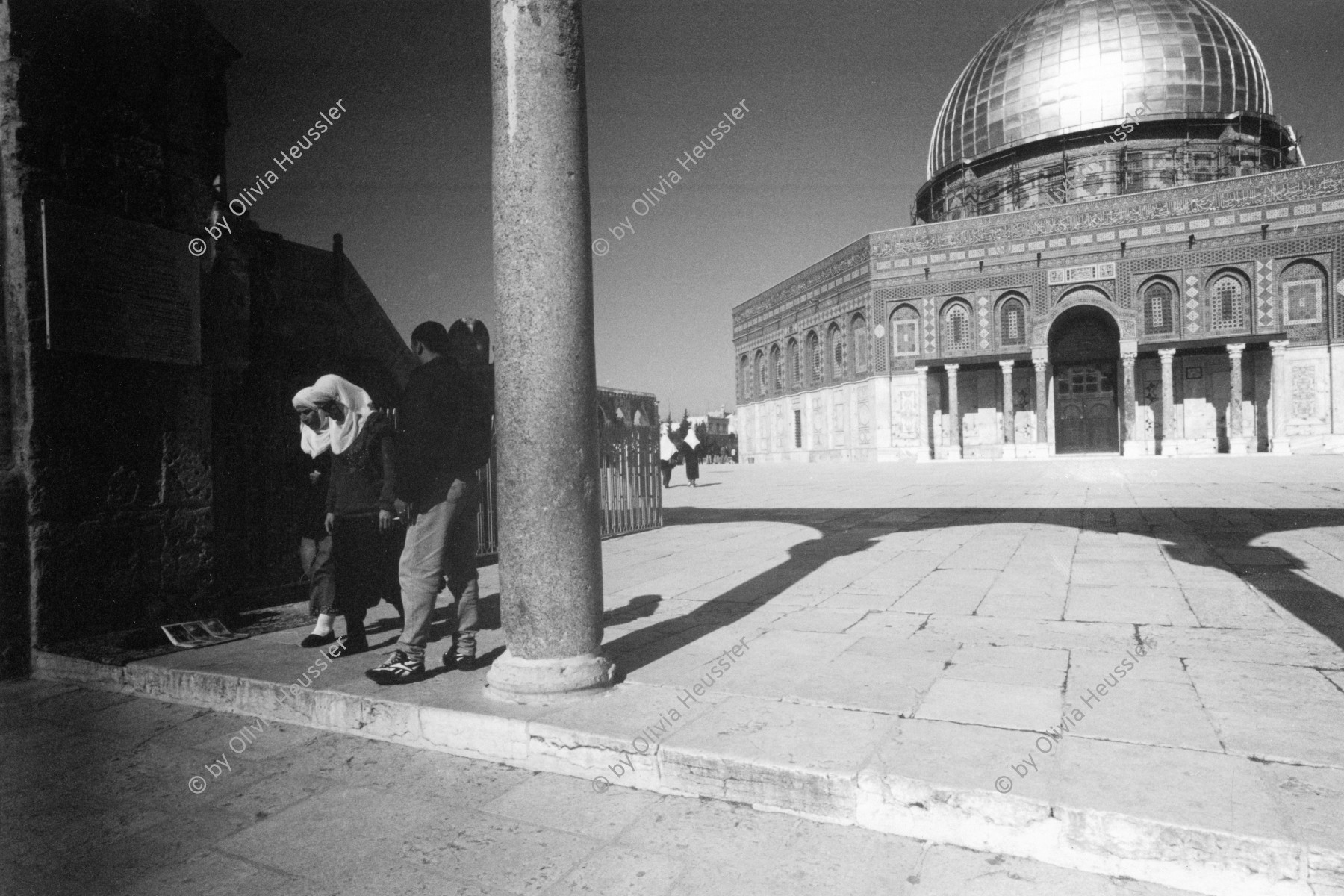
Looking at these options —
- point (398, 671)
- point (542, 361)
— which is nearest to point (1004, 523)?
point (542, 361)

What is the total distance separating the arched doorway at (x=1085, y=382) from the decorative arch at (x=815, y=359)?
11.5m

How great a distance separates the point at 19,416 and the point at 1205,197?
1464 inches

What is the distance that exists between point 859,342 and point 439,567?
36399 millimetres

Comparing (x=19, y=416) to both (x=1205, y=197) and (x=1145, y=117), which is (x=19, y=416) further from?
(x=1145, y=117)

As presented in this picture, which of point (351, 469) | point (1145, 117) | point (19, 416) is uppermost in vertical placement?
point (1145, 117)

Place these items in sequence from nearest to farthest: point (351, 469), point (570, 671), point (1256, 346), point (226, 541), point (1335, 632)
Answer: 1. point (570, 671)
2. point (1335, 632)
3. point (351, 469)
4. point (226, 541)
5. point (1256, 346)

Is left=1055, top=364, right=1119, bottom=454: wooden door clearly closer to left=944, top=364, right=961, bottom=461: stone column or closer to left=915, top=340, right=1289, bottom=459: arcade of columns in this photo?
left=915, top=340, right=1289, bottom=459: arcade of columns

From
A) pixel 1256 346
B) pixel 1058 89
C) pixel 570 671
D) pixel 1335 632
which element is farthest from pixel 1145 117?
pixel 570 671

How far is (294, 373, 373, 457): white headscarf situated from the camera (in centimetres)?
450

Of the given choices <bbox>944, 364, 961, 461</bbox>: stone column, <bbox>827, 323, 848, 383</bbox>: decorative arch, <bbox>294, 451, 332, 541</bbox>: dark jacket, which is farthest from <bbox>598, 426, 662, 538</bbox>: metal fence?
<bbox>827, 323, 848, 383</bbox>: decorative arch

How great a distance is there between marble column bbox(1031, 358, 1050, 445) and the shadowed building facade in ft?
0.35

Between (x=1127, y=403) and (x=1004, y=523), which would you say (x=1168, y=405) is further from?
(x=1004, y=523)

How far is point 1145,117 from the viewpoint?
113 feet

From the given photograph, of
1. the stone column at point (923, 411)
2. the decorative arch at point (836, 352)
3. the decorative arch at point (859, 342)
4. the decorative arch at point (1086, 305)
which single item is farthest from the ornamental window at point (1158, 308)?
the decorative arch at point (836, 352)
